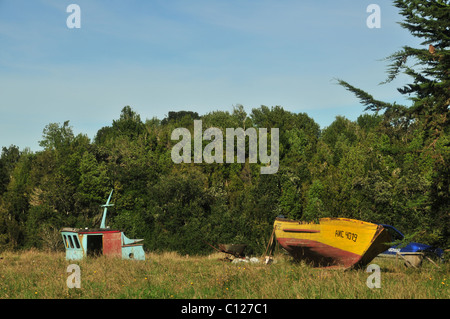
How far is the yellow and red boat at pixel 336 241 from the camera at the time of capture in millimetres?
17156

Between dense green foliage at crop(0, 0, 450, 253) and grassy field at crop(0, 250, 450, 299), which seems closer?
grassy field at crop(0, 250, 450, 299)

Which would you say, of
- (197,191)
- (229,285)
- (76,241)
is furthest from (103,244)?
(197,191)

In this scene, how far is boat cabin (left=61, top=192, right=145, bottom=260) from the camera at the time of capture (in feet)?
81.6

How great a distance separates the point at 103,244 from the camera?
2497 centimetres

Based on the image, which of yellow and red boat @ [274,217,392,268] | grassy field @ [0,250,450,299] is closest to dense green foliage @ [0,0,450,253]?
yellow and red boat @ [274,217,392,268]

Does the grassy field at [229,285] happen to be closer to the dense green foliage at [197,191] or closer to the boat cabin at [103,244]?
the boat cabin at [103,244]

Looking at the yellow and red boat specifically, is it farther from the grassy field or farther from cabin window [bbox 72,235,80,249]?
cabin window [bbox 72,235,80,249]

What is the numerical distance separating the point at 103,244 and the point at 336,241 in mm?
13314

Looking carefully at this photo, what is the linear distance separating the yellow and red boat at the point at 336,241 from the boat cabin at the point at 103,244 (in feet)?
32.7

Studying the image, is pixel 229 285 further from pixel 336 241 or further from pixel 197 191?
pixel 197 191

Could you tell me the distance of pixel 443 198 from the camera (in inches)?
688

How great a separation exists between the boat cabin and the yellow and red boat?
392 inches
